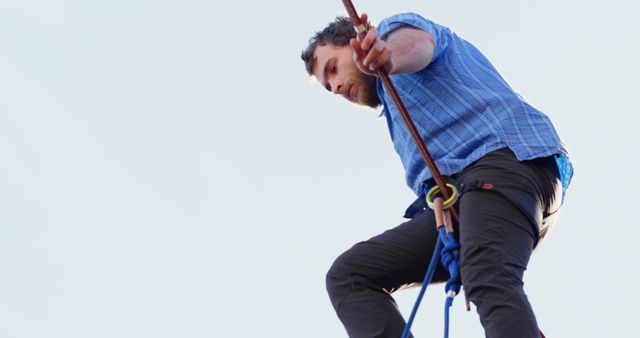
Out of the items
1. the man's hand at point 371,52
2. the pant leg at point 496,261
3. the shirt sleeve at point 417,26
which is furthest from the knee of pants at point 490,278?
the shirt sleeve at point 417,26

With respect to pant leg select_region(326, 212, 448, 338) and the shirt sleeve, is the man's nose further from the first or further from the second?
pant leg select_region(326, 212, 448, 338)

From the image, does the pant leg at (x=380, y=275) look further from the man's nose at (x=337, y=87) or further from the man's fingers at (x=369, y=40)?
the man's fingers at (x=369, y=40)

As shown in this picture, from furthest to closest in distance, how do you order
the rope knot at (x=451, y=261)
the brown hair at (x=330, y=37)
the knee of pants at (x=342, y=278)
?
the brown hair at (x=330, y=37)
the knee of pants at (x=342, y=278)
the rope knot at (x=451, y=261)

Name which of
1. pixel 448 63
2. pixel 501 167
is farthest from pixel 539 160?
pixel 448 63

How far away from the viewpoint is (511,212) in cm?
408

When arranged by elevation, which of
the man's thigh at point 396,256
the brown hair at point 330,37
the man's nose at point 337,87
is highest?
the brown hair at point 330,37

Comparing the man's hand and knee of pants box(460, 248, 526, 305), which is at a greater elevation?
the man's hand

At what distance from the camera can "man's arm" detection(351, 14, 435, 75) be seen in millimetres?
3945

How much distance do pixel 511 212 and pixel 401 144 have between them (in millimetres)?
828

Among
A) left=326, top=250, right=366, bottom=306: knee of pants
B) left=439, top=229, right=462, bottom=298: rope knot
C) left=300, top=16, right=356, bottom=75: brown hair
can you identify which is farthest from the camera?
left=300, top=16, right=356, bottom=75: brown hair

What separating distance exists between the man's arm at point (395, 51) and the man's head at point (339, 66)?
46 cm

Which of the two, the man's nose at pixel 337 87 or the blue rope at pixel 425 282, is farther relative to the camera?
the man's nose at pixel 337 87

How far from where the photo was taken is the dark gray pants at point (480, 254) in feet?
12.5

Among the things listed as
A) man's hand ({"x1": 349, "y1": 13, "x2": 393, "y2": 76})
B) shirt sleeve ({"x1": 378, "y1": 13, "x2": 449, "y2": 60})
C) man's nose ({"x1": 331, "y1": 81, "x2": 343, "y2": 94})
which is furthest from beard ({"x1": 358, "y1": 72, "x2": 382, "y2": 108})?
man's hand ({"x1": 349, "y1": 13, "x2": 393, "y2": 76})
